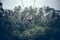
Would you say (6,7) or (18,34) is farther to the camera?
(6,7)

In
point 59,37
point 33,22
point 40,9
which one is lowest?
point 59,37

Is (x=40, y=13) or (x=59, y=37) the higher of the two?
(x=40, y=13)

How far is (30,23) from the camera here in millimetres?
3457

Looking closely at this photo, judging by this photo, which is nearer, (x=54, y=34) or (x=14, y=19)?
(x=54, y=34)

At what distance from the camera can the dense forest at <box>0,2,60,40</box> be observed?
3.29m

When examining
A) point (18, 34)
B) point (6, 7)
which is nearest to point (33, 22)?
point (18, 34)

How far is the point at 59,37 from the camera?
3270 millimetres

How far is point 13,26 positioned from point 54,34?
0.80m

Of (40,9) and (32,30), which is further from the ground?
(40,9)

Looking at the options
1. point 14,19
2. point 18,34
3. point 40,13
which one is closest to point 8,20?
point 14,19

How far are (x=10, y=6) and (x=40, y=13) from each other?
0.63m

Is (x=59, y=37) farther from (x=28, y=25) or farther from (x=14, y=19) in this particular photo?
(x=14, y=19)

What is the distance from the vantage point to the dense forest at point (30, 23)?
10.8 ft

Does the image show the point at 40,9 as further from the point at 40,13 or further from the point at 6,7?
the point at 6,7
